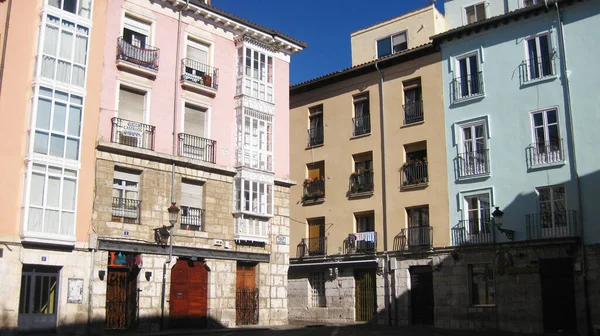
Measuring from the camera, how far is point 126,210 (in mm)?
21750

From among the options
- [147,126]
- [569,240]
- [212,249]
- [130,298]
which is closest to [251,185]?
[212,249]

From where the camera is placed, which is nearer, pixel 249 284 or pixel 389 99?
pixel 249 284

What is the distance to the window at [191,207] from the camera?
77.2ft

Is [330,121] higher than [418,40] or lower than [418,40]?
lower

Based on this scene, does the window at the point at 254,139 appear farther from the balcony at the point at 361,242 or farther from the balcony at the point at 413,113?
the balcony at the point at 413,113

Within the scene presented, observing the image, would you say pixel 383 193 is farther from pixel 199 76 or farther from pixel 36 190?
pixel 36 190

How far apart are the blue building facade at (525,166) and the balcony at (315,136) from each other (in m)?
7.10

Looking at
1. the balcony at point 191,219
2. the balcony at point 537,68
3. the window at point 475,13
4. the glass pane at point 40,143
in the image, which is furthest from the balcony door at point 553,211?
the glass pane at point 40,143

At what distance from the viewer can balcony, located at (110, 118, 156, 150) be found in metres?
21.8

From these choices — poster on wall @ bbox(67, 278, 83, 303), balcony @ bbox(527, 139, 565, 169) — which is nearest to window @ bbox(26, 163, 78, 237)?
poster on wall @ bbox(67, 278, 83, 303)

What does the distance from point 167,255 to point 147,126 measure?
443 centimetres

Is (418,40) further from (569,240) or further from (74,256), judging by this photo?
(74,256)

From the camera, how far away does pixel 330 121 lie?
108 feet

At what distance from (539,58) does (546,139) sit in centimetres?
327
